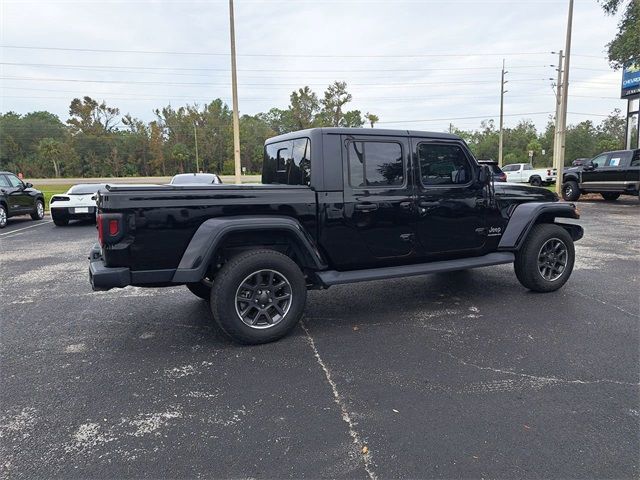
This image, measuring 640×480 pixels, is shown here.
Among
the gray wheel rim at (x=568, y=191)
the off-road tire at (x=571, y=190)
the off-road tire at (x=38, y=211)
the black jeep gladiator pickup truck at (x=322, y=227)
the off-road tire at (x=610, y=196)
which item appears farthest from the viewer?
the gray wheel rim at (x=568, y=191)

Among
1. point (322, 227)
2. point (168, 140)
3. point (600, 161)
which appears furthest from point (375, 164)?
point (168, 140)

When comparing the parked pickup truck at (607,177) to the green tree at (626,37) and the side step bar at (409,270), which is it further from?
the side step bar at (409,270)

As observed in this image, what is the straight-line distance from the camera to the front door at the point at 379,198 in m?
4.44

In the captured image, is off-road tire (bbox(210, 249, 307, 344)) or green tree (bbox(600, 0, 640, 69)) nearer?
off-road tire (bbox(210, 249, 307, 344))

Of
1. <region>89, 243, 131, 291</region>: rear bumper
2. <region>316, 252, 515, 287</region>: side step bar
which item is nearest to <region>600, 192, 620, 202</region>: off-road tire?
<region>316, 252, 515, 287</region>: side step bar

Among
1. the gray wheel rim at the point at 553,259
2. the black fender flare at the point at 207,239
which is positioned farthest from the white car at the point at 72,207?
the gray wheel rim at the point at 553,259

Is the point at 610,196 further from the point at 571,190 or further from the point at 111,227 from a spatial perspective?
the point at 111,227

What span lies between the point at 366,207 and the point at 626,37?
16158mm

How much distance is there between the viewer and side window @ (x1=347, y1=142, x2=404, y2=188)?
4.48 metres

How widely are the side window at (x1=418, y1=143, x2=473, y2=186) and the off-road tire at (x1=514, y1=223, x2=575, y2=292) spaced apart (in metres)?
1.16

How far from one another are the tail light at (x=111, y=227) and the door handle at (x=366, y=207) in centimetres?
209

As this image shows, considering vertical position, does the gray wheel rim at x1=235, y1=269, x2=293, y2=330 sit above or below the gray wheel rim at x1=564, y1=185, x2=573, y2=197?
below

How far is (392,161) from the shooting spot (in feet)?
15.4

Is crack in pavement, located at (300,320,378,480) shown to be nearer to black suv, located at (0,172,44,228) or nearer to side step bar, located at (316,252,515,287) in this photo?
side step bar, located at (316,252,515,287)
